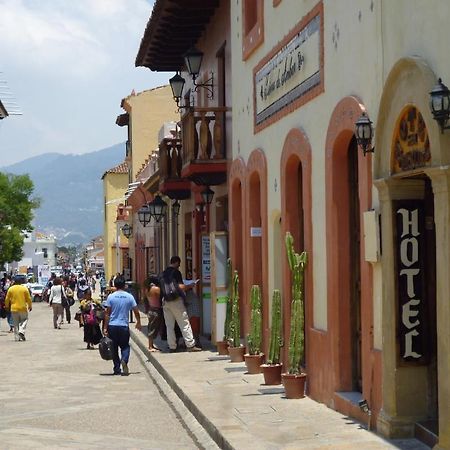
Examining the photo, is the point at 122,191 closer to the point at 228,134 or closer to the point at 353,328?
the point at 228,134

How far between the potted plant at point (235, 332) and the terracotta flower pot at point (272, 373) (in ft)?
11.1

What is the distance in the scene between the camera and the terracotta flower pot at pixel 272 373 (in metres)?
13.3

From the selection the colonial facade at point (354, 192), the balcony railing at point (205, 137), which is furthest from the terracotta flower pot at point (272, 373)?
the balcony railing at point (205, 137)

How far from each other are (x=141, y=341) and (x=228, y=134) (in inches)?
246

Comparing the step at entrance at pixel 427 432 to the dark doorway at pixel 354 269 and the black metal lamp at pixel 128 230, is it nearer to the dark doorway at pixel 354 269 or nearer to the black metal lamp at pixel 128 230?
the dark doorway at pixel 354 269

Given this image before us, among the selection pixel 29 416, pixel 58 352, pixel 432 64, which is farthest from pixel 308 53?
pixel 58 352

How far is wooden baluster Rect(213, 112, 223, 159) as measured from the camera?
19.5 metres

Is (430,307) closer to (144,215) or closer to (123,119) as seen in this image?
(144,215)

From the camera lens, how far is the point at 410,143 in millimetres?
8617

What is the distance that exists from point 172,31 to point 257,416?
44.1 ft

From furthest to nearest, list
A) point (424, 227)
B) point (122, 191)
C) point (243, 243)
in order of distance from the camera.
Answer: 1. point (122, 191)
2. point (243, 243)
3. point (424, 227)

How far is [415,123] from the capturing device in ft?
27.9

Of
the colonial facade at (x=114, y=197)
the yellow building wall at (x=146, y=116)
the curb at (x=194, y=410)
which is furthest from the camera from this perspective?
the colonial facade at (x=114, y=197)

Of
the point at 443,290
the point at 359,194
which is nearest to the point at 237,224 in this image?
the point at 359,194
